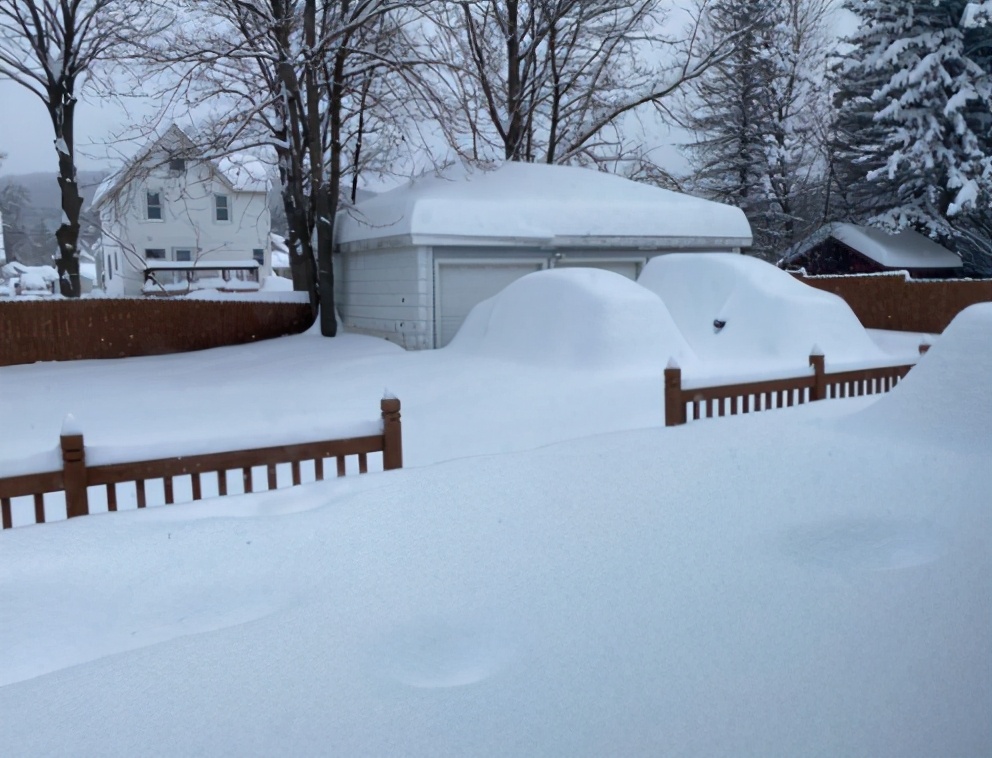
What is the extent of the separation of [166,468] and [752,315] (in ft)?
42.6

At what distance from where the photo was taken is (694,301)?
1702 centimetres

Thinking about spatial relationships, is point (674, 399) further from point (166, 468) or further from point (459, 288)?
point (459, 288)

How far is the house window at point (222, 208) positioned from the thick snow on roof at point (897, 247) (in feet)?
85.6

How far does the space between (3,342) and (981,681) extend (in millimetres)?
20816

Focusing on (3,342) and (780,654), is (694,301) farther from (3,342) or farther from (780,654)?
(3,342)

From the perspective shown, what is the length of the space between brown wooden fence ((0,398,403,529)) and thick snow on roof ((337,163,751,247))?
1101 cm

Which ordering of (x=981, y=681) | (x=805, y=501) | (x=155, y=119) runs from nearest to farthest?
(x=981, y=681)
(x=805, y=501)
(x=155, y=119)

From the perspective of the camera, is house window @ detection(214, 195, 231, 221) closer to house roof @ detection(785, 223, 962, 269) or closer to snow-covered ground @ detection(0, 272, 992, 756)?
house roof @ detection(785, 223, 962, 269)

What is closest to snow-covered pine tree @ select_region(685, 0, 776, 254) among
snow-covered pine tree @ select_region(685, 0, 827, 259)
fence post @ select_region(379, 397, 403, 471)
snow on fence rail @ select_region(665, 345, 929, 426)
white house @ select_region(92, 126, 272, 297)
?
snow-covered pine tree @ select_region(685, 0, 827, 259)

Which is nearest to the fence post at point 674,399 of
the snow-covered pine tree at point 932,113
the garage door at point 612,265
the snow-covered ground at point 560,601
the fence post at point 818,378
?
the snow-covered ground at point 560,601

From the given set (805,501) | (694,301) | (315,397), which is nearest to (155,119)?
(315,397)

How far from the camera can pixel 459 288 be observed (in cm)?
1738

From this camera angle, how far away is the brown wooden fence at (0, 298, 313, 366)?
19.2 metres

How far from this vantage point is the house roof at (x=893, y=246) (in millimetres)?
28703
